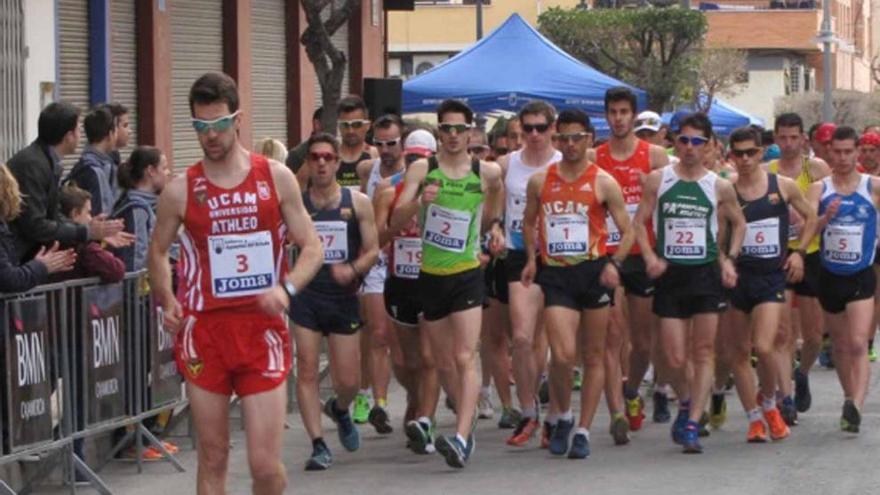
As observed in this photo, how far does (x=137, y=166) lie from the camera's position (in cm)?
1271

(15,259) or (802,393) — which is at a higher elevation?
(15,259)

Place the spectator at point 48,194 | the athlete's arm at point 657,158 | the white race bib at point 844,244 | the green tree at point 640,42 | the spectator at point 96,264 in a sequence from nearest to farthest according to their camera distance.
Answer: the spectator at point 96,264, the spectator at point 48,194, the athlete's arm at point 657,158, the white race bib at point 844,244, the green tree at point 640,42

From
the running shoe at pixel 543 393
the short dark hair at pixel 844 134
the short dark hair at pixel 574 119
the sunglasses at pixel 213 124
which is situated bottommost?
the running shoe at pixel 543 393

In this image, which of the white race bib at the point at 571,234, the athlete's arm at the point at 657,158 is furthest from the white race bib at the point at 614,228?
the white race bib at the point at 571,234

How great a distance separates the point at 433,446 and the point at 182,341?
4215 mm

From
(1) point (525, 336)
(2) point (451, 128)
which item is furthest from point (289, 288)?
(1) point (525, 336)

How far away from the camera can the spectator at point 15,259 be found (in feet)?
33.7

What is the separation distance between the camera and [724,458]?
41.1 ft

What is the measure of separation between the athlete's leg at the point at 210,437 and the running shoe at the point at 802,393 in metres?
6.93

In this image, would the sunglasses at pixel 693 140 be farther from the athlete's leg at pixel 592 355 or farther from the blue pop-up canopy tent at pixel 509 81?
the blue pop-up canopy tent at pixel 509 81

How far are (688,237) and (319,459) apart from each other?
8.77 feet

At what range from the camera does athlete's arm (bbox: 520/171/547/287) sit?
1270 centimetres

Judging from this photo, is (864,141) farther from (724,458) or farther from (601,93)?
(601,93)

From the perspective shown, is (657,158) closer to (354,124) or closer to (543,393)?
(354,124)
